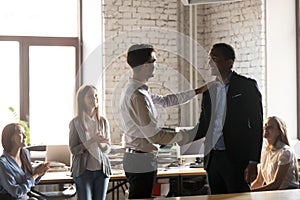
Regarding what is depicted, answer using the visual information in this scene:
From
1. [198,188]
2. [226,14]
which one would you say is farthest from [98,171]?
[226,14]

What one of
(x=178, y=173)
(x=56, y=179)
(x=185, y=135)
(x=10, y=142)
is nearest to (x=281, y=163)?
(x=185, y=135)

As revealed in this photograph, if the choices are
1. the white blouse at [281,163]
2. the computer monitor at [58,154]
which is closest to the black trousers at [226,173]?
the white blouse at [281,163]

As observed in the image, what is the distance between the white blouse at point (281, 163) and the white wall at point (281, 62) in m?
2.10

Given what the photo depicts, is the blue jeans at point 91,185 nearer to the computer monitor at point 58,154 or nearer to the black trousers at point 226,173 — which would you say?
the black trousers at point 226,173

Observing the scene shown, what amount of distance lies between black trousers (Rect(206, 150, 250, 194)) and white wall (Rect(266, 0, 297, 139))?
134 inches

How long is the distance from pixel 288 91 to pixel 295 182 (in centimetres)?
256

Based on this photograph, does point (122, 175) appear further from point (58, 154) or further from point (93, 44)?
point (93, 44)

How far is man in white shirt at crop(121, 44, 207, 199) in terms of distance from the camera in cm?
407

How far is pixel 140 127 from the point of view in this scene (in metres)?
4.07

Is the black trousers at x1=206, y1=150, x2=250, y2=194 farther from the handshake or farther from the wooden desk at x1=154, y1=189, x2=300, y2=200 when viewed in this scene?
the wooden desk at x1=154, y1=189, x2=300, y2=200

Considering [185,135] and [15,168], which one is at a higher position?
[185,135]

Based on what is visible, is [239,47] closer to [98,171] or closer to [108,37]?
[108,37]

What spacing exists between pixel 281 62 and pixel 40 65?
2.78 metres

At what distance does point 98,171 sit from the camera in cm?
540
